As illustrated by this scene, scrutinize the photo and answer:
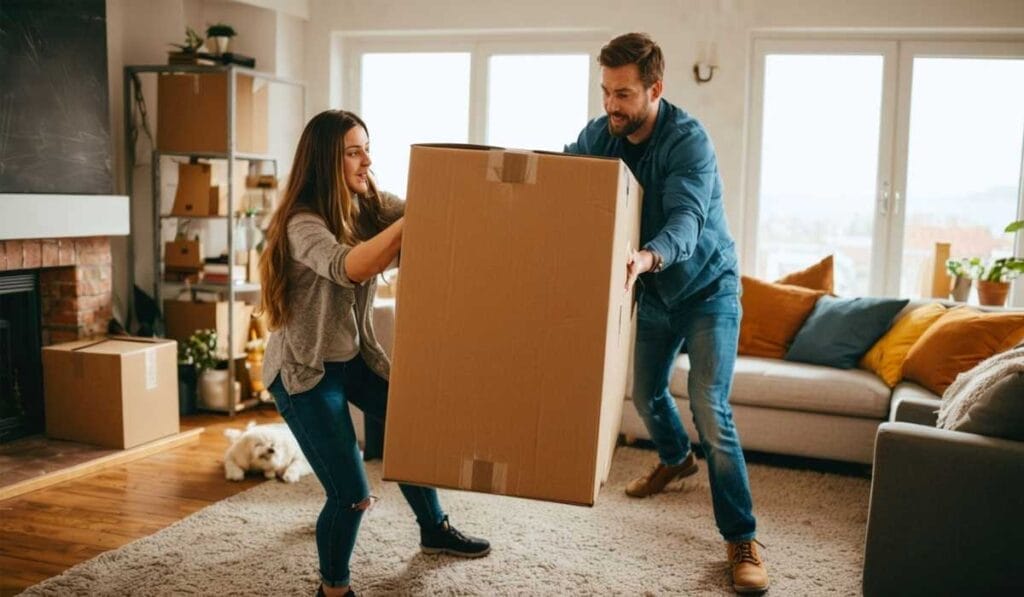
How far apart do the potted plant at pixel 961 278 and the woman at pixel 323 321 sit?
3028 millimetres

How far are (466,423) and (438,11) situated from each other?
3.68 metres

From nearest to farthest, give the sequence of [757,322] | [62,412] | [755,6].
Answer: [62,412], [757,322], [755,6]

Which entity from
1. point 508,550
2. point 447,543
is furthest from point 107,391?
point 508,550

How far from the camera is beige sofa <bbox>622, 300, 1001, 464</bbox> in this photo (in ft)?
10.6

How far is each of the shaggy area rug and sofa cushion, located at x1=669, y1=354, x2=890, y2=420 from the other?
33cm

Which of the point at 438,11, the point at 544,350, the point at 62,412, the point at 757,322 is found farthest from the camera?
the point at 438,11

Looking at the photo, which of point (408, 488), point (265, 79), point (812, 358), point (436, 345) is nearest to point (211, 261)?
point (265, 79)

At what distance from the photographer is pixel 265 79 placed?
429 cm

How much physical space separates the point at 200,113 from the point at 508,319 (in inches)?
123

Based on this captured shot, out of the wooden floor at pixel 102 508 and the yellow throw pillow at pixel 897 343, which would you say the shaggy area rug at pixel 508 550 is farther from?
the yellow throw pillow at pixel 897 343

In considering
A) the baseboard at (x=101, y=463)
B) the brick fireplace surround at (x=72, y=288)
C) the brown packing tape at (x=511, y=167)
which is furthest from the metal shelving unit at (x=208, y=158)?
the brown packing tape at (x=511, y=167)

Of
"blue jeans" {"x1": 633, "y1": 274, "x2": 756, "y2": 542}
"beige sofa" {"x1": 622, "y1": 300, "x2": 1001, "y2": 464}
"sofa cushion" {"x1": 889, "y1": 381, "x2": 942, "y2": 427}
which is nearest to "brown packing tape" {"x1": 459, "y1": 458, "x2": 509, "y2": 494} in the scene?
"blue jeans" {"x1": 633, "y1": 274, "x2": 756, "y2": 542}

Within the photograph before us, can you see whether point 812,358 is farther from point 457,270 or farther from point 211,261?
point 211,261

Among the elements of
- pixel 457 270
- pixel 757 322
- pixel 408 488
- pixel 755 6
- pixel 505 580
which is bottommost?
pixel 505 580
